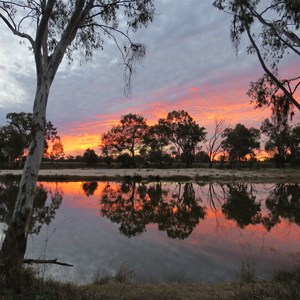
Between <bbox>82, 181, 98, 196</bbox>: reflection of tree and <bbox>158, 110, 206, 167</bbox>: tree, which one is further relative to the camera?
<bbox>158, 110, 206, 167</bbox>: tree

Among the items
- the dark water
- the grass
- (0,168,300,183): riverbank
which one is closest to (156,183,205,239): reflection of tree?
the dark water

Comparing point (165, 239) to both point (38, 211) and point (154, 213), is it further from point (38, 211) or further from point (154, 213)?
point (38, 211)

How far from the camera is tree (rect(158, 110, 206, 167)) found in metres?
80.3

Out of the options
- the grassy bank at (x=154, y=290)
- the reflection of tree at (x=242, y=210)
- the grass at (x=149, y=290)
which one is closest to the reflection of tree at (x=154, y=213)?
the reflection of tree at (x=242, y=210)

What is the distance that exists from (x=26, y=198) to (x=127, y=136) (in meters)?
76.5

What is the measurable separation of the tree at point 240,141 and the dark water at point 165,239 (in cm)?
6294

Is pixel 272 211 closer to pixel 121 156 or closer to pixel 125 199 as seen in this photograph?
pixel 125 199

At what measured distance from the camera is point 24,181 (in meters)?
6.00

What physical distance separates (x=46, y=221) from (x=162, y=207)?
20.0ft

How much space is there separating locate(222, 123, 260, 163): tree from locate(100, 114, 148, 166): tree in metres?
18.2

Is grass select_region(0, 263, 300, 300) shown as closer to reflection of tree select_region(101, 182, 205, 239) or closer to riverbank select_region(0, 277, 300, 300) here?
riverbank select_region(0, 277, 300, 300)

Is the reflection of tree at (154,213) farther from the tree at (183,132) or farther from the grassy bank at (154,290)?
the tree at (183,132)

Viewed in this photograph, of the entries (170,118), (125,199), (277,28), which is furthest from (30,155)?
(170,118)

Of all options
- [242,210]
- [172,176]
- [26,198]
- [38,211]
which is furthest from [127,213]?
[172,176]
